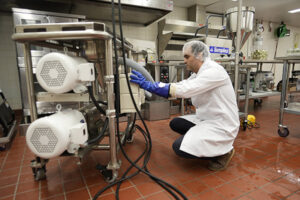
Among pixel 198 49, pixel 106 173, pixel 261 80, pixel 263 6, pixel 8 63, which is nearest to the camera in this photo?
pixel 106 173

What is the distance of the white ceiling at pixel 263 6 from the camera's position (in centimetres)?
427

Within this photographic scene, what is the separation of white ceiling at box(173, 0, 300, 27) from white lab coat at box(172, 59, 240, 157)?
358 centimetres

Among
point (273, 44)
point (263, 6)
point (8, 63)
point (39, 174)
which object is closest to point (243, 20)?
point (39, 174)

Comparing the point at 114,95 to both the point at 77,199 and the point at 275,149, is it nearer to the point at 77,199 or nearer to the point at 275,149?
the point at 77,199

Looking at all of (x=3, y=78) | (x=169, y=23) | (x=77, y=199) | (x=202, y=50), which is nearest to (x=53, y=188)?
(x=77, y=199)

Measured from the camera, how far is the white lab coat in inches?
49.4

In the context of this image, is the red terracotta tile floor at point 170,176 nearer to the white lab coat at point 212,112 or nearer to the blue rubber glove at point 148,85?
the white lab coat at point 212,112

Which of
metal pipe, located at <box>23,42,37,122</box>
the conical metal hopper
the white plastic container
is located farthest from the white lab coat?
the conical metal hopper

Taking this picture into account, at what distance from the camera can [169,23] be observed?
379 centimetres

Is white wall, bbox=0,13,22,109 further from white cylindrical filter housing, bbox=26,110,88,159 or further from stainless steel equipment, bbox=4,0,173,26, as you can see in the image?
white cylindrical filter housing, bbox=26,110,88,159

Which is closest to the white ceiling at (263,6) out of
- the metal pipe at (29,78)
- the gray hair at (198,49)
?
the gray hair at (198,49)

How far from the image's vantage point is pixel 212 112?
137cm

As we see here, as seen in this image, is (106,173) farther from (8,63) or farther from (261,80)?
(261,80)

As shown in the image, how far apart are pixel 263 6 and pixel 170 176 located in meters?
5.33
